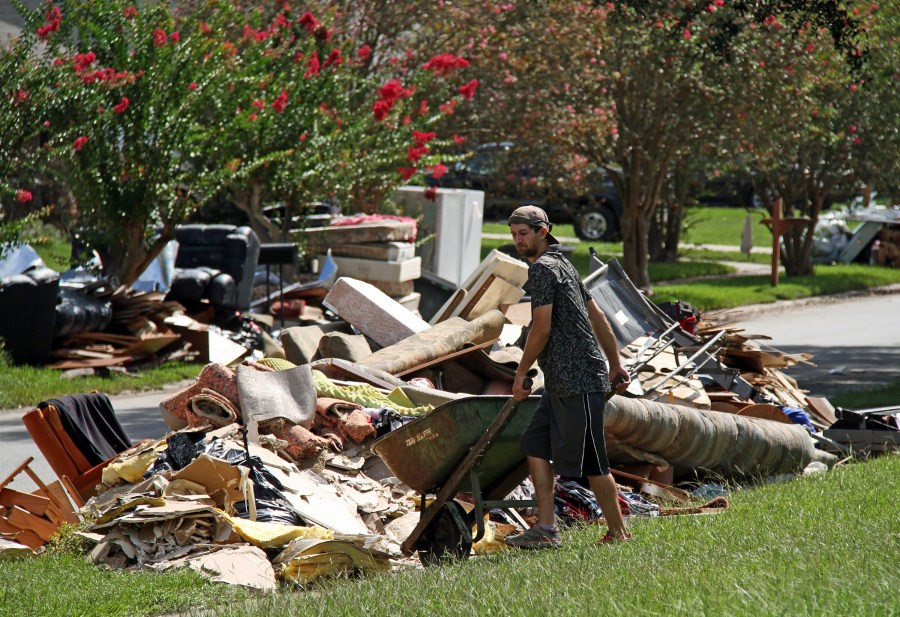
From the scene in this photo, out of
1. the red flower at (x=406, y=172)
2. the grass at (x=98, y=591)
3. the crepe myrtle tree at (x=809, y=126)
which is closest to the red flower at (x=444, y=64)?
the red flower at (x=406, y=172)

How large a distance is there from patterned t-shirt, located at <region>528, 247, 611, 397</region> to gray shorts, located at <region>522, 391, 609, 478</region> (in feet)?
0.22

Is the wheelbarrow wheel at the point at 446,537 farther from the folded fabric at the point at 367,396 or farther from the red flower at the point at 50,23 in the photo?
the red flower at the point at 50,23

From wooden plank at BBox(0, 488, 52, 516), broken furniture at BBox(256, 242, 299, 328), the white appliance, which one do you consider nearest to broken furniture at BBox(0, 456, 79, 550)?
wooden plank at BBox(0, 488, 52, 516)

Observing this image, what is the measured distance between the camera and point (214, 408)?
775 cm

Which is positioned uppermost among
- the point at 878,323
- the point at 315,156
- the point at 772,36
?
the point at 772,36

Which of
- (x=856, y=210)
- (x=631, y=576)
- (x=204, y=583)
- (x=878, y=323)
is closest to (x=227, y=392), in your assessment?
(x=204, y=583)

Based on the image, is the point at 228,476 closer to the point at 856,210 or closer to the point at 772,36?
the point at 772,36

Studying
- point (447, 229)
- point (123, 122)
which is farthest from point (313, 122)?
point (123, 122)

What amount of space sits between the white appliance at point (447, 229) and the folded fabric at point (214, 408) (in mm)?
9666

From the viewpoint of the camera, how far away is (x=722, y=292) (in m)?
21.2

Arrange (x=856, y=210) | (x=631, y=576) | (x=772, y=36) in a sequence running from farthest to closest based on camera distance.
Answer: (x=856, y=210) < (x=772, y=36) < (x=631, y=576)

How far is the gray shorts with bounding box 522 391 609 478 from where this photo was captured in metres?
6.04

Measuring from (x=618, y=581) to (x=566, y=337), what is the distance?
57.1 inches

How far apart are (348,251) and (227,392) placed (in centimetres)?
795
